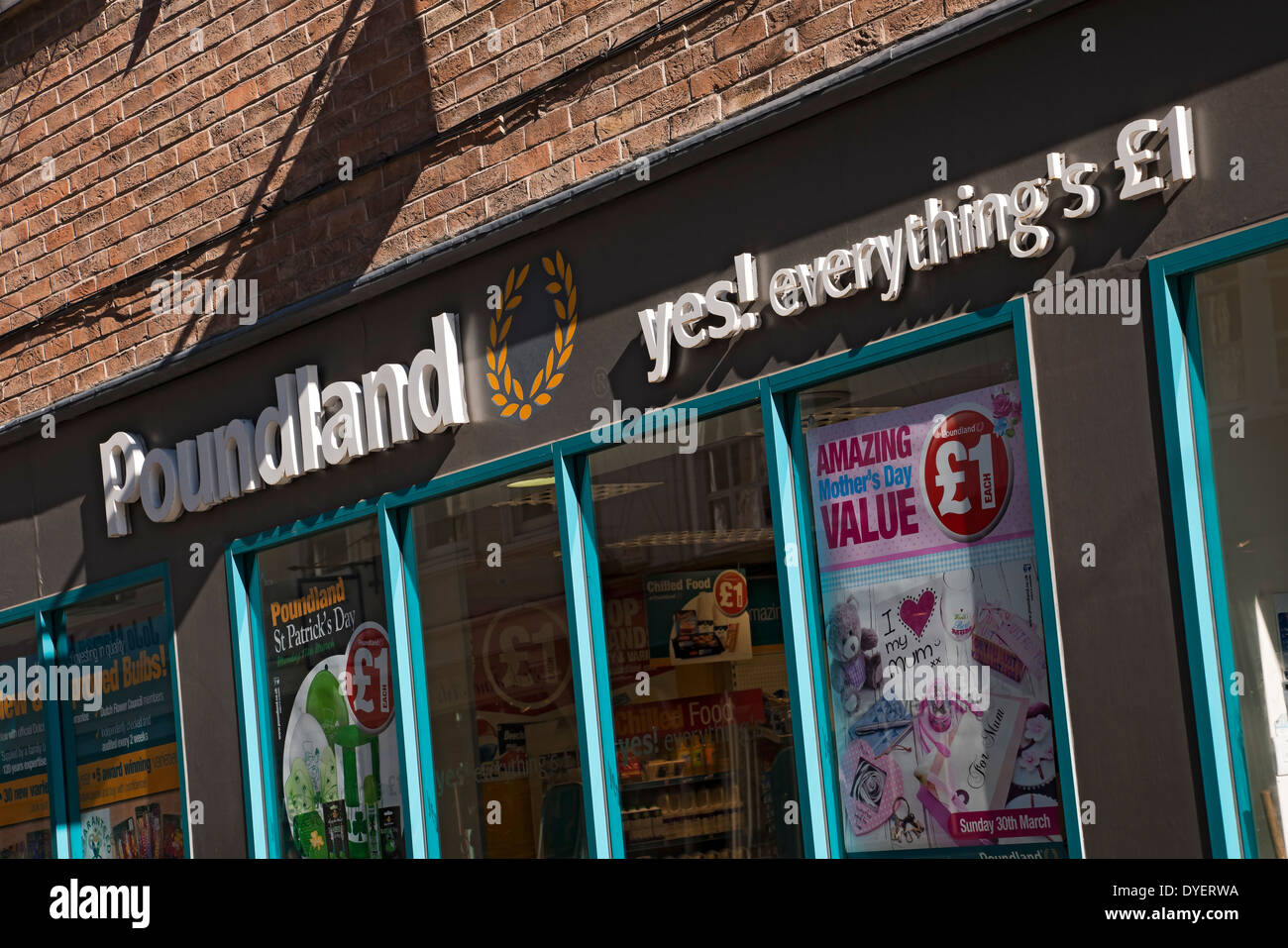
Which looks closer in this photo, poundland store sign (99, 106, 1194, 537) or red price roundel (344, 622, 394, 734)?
poundland store sign (99, 106, 1194, 537)

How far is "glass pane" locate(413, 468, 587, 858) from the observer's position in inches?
296

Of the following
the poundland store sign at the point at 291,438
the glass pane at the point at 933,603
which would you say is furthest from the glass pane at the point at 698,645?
the poundland store sign at the point at 291,438

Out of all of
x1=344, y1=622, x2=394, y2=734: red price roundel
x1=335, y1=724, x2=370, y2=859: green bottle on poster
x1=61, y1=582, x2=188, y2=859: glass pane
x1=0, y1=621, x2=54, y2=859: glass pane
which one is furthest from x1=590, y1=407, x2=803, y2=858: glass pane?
x1=0, y1=621, x2=54, y2=859: glass pane

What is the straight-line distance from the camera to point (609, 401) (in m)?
7.16

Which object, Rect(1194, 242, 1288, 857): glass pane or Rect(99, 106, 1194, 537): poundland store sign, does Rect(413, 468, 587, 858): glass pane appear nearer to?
Rect(99, 106, 1194, 537): poundland store sign

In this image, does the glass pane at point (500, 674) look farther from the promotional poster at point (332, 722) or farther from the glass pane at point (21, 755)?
the glass pane at point (21, 755)

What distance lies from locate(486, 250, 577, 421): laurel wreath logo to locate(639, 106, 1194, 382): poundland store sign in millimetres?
569

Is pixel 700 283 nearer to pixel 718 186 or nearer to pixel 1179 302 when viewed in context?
pixel 718 186

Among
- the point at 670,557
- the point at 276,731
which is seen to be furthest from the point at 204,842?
the point at 670,557

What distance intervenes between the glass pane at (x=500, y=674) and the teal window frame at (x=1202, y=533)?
319 cm

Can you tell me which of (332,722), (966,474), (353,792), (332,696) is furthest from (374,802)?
(966,474)

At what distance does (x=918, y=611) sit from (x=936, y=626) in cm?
10

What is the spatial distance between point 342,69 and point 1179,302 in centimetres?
496
